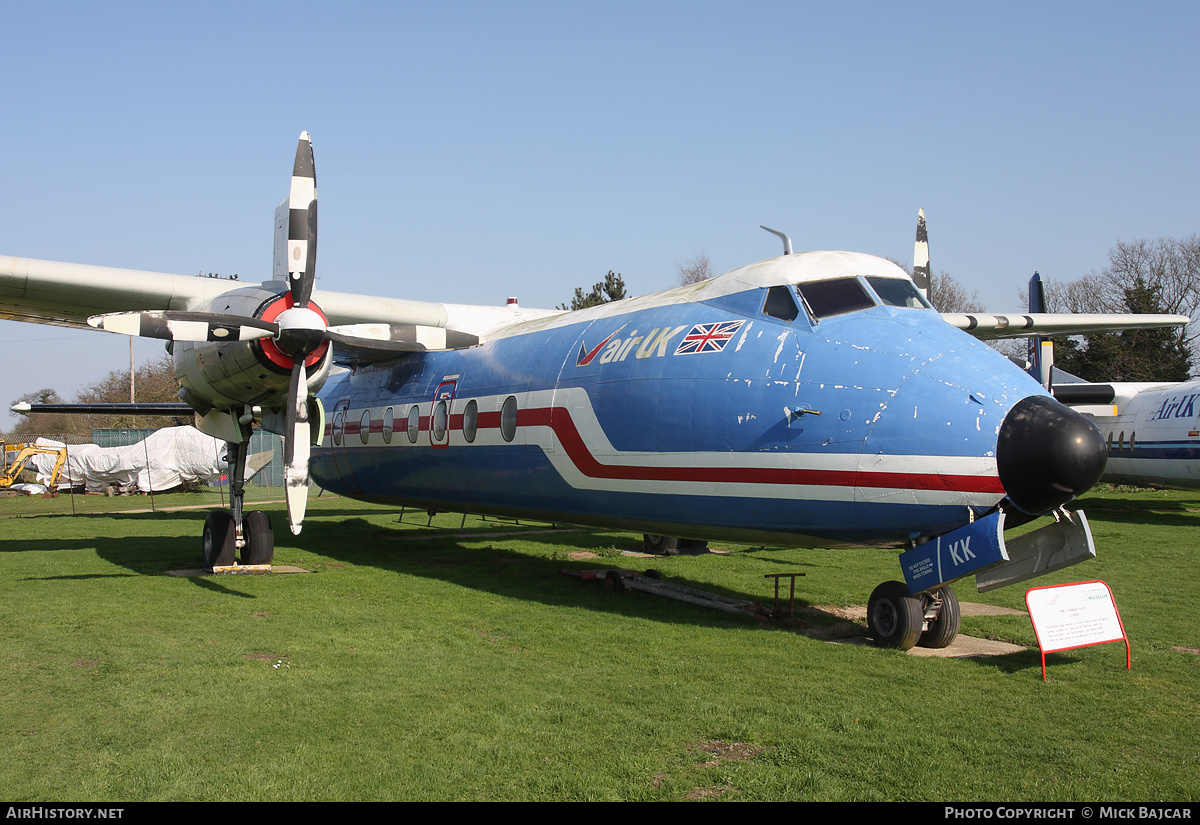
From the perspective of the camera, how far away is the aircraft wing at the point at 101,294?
12.4m

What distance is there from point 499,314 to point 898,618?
10.1 metres

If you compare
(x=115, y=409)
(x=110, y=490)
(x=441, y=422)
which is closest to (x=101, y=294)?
(x=441, y=422)

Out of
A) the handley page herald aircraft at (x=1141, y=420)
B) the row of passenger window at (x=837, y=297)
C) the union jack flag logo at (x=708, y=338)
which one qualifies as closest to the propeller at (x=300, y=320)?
the union jack flag logo at (x=708, y=338)

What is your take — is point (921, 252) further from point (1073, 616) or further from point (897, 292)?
point (1073, 616)

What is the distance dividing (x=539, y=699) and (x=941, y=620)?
414 centimetres

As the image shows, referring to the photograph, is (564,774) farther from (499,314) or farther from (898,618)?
(499,314)

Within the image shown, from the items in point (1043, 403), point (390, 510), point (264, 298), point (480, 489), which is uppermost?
point (264, 298)

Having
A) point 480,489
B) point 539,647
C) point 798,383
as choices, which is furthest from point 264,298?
point 798,383

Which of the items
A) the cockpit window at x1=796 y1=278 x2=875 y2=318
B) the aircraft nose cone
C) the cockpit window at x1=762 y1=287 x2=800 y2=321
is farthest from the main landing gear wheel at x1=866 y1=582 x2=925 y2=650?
the cockpit window at x1=762 y1=287 x2=800 y2=321

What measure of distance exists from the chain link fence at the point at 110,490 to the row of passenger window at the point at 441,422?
49.6 feet

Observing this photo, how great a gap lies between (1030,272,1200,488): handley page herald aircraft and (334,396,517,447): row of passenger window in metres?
16.3

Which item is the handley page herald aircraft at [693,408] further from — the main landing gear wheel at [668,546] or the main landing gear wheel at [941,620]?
the main landing gear wheel at [668,546]

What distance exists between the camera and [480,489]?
12758mm
